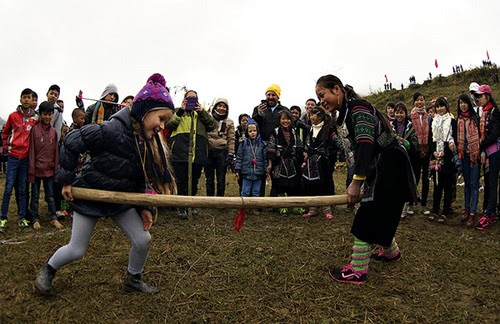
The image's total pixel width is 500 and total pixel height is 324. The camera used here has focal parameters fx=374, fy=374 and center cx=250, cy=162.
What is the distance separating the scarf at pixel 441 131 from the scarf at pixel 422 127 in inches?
5.7

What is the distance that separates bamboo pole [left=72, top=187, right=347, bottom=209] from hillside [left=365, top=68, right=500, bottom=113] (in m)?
16.1

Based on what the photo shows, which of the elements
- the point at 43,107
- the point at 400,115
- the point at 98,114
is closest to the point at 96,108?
the point at 98,114

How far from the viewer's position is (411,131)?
22.4 feet

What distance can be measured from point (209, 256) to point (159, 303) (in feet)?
3.86

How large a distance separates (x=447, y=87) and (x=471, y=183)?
54.1ft

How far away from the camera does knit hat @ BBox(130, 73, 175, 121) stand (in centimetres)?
332

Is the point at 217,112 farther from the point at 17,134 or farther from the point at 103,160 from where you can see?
the point at 103,160

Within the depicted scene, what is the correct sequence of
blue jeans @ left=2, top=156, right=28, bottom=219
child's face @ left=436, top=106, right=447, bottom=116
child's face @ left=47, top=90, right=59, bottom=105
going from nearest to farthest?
blue jeans @ left=2, top=156, right=28, bottom=219, child's face @ left=47, top=90, right=59, bottom=105, child's face @ left=436, top=106, right=447, bottom=116

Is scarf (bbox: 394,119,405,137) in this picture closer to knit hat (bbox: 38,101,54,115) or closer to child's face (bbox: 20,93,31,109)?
knit hat (bbox: 38,101,54,115)

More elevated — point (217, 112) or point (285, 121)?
point (217, 112)

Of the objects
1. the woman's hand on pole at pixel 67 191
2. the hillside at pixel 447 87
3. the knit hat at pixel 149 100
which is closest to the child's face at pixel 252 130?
the knit hat at pixel 149 100

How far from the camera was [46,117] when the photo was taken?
20.1 ft

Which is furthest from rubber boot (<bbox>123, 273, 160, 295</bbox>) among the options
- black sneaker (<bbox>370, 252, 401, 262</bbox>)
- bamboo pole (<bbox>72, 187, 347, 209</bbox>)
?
black sneaker (<bbox>370, 252, 401, 262</bbox>)

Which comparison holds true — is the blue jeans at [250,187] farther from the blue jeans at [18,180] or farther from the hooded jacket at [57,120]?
the blue jeans at [18,180]
